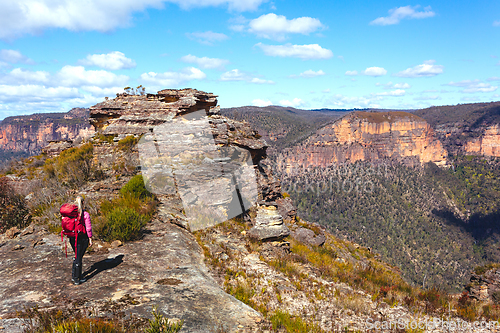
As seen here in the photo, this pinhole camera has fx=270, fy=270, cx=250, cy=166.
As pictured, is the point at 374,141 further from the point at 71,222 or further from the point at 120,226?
the point at 71,222

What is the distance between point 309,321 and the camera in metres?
6.18

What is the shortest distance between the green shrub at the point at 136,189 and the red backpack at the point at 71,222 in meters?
4.96

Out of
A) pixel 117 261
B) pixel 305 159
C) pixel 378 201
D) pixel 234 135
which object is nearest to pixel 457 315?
pixel 117 261

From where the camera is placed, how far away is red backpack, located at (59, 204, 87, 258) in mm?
5816

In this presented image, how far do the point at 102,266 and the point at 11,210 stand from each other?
5.48 metres

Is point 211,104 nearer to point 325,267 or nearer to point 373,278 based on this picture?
point 325,267

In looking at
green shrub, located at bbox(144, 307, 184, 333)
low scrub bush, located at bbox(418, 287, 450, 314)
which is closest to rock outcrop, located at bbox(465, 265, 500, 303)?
low scrub bush, located at bbox(418, 287, 450, 314)

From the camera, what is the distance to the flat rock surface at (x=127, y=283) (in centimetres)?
501

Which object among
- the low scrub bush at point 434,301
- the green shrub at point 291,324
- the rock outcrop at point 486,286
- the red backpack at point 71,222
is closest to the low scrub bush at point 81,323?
the red backpack at point 71,222

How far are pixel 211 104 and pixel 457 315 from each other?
49.0ft

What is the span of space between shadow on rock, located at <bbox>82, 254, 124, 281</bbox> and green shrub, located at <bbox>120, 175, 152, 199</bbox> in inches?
163

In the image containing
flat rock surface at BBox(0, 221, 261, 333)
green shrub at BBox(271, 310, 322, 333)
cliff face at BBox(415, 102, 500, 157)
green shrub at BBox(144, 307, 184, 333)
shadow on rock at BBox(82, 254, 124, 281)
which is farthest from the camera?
cliff face at BBox(415, 102, 500, 157)

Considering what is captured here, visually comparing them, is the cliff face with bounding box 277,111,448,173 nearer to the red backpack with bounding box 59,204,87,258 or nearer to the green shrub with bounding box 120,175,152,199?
the green shrub with bounding box 120,175,152,199

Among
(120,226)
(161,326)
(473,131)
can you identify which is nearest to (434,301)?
(161,326)
